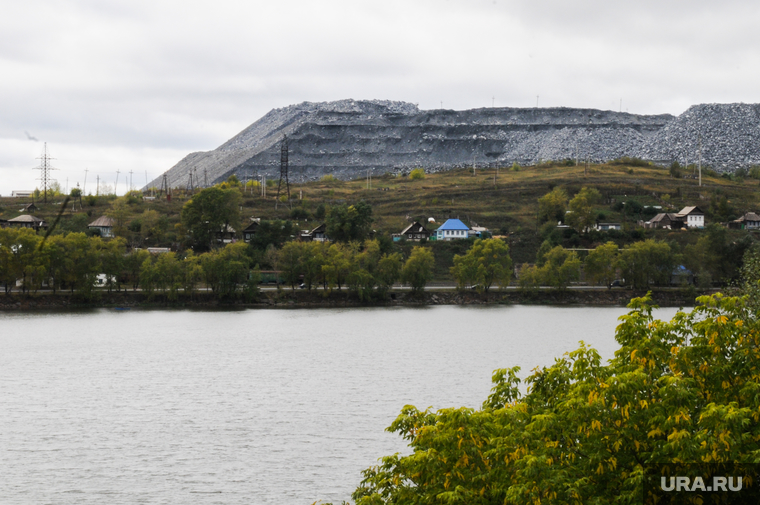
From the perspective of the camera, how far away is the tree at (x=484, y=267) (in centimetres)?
8131

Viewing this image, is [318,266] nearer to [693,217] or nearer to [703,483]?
[693,217]

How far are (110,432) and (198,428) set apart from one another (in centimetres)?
336

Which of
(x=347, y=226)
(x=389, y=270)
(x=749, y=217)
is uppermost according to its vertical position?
(x=749, y=217)

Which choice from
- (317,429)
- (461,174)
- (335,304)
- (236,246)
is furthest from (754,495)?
(461,174)

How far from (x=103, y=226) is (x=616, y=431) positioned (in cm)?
9987

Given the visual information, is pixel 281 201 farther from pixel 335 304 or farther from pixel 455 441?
pixel 455 441

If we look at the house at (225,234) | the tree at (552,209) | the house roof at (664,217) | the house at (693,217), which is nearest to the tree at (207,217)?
the house at (225,234)

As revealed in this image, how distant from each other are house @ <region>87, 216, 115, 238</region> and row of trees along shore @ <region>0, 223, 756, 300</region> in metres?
19.0

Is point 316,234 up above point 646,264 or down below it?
above

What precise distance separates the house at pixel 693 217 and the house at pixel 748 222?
151 inches

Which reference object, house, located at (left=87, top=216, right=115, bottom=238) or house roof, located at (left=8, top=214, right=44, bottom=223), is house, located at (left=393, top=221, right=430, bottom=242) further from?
house roof, located at (left=8, top=214, right=44, bottom=223)

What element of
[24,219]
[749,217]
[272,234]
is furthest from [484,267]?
[24,219]

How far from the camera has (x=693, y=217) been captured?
106000 millimetres

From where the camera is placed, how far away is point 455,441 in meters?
13.2
